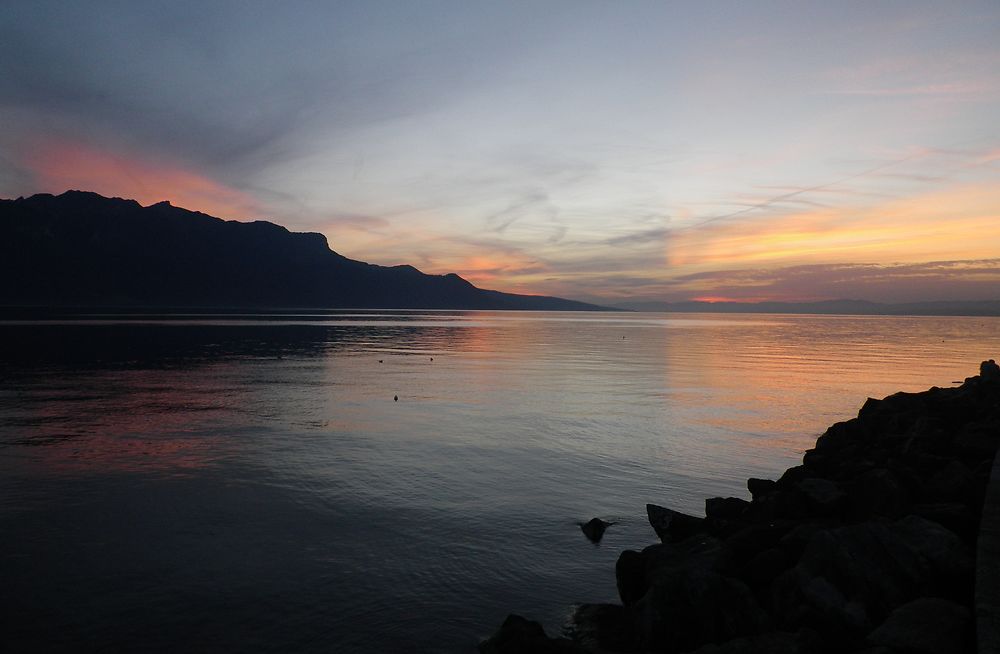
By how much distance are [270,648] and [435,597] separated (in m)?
2.85

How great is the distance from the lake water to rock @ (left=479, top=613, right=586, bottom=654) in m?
1.16

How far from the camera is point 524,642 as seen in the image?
802 centimetres

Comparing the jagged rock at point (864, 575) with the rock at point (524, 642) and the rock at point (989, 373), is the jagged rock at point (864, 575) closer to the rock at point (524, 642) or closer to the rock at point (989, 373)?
the rock at point (524, 642)

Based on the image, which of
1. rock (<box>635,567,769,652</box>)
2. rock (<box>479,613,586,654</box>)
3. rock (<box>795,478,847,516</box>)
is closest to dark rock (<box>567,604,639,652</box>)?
rock (<box>635,567,769,652</box>)

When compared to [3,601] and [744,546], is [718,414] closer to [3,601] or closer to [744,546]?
[744,546]

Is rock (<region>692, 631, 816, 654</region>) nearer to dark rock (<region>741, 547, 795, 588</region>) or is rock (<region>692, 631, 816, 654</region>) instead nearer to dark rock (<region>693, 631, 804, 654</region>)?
dark rock (<region>693, 631, 804, 654</region>)

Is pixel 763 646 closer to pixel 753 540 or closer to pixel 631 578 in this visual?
pixel 631 578

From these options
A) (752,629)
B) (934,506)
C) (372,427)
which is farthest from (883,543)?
(372,427)

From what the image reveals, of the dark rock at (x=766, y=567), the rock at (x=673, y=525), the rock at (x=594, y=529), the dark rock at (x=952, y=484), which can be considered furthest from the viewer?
the rock at (x=594, y=529)

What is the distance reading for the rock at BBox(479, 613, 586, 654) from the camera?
7.87 meters

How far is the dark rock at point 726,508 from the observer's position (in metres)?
13.3

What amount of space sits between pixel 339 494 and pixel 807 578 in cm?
1187

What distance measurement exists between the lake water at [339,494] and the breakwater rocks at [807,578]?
126 centimetres

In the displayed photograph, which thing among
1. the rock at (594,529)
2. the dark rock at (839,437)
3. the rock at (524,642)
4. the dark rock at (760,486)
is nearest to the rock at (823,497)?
the dark rock at (760,486)
